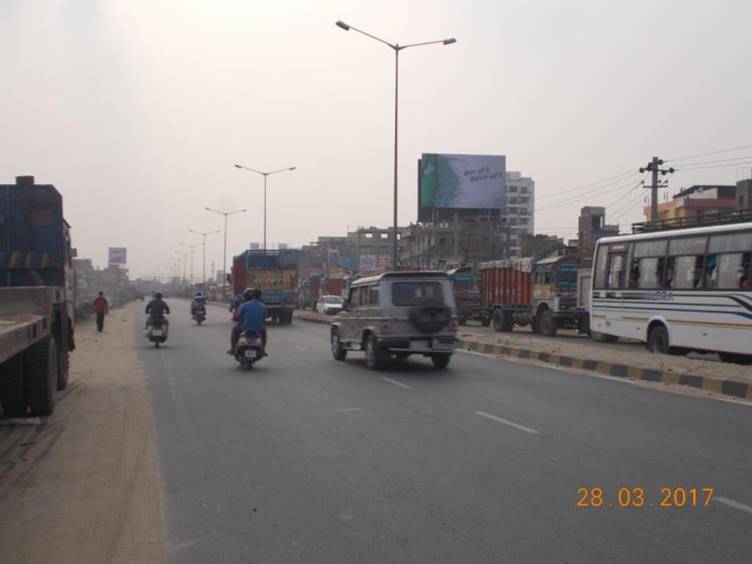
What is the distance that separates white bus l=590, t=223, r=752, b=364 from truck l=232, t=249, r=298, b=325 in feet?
67.3

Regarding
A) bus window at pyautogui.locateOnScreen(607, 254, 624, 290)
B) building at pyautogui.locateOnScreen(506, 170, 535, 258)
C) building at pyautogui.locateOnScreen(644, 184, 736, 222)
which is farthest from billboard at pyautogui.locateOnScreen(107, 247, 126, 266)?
bus window at pyautogui.locateOnScreen(607, 254, 624, 290)

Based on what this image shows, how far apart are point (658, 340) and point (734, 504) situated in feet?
43.9

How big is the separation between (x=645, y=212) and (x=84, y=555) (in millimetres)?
73660

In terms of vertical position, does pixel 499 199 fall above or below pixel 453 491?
above

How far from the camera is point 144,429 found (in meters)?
9.70

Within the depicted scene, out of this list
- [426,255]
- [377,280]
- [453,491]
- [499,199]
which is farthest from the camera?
[426,255]

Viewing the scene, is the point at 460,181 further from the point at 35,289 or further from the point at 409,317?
the point at 35,289

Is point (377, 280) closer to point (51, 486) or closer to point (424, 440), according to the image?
point (424, 440)

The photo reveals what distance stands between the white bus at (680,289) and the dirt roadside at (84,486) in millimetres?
11551

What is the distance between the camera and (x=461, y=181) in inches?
2660

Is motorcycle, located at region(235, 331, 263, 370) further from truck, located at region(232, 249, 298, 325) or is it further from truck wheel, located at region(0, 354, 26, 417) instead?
truck, located at region(232, 249, 298, 325)

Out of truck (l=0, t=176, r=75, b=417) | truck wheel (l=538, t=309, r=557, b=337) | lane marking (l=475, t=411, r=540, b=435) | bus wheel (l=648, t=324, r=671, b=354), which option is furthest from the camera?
truck wheel (l=538, t=309, r=557, b=337)

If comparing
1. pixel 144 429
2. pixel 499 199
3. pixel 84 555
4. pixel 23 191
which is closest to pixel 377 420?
pixel 144 429

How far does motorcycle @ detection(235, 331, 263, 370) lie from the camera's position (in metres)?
16.6
